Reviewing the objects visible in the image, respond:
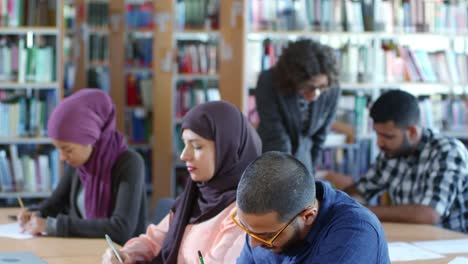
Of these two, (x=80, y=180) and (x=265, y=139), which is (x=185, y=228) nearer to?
(x=80, y=180)

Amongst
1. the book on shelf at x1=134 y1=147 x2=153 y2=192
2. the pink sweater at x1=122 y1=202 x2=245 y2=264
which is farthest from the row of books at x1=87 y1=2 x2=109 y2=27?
the pink sweater at x1=122 y1=202 x2=245 y2=264

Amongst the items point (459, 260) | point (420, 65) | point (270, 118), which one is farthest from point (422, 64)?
point (459, 260)

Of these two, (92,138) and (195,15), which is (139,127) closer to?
(195,15)

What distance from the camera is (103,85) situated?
9297 mm

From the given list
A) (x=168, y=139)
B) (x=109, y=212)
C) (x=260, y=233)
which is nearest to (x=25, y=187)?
(x=168, y=139)

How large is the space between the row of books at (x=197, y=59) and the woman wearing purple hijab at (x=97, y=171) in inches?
138

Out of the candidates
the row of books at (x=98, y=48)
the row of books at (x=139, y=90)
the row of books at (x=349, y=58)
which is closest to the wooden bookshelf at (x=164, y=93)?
the row of books at (x=349, y=58)

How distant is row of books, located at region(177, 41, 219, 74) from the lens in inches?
295

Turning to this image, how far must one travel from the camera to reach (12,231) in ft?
12.1

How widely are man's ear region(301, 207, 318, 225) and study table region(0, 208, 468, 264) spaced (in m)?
1.11

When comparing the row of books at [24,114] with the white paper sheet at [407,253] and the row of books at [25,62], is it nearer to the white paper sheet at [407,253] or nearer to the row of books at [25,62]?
the row of books at [25,62]

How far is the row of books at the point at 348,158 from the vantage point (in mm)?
7176

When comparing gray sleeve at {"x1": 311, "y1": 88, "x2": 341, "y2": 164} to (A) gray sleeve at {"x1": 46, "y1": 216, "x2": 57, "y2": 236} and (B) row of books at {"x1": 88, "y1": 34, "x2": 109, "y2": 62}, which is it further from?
(B) row of books at {"x1": 88, "y1": 34, "x2": 109, "y2": 62}

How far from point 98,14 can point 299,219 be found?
7904 mm
